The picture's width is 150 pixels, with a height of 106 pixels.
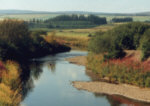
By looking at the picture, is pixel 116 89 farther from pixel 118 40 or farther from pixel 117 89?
pixel 118 40

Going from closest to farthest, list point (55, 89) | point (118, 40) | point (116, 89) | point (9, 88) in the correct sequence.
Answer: point (9, 88), point (116, 89), point (55, 89), point (118, 40)

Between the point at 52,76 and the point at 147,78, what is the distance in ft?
61.5

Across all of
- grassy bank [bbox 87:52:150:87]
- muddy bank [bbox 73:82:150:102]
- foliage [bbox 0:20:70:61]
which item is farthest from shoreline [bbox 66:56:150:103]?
foliage [bbox 0:20:70:61]

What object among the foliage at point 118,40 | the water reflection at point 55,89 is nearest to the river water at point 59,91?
the water reflection at point 55,89

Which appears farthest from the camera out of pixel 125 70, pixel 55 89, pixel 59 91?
pixel 125 70

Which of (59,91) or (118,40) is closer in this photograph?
(59,91)

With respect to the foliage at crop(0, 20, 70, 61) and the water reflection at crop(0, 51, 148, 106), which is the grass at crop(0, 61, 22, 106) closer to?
the water reflection at crop(0, 51, 148, 106)

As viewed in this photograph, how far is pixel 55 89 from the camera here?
51.2 metres

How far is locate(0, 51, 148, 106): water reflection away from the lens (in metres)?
44.1

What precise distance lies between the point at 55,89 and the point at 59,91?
4.62 ft

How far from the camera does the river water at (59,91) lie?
44.2 meters

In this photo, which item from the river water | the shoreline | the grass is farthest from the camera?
the shoreline

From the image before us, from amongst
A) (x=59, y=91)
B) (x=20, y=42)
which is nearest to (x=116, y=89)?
(x=59, y=91)

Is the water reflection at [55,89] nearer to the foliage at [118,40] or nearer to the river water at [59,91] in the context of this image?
the river water at [59,91]
